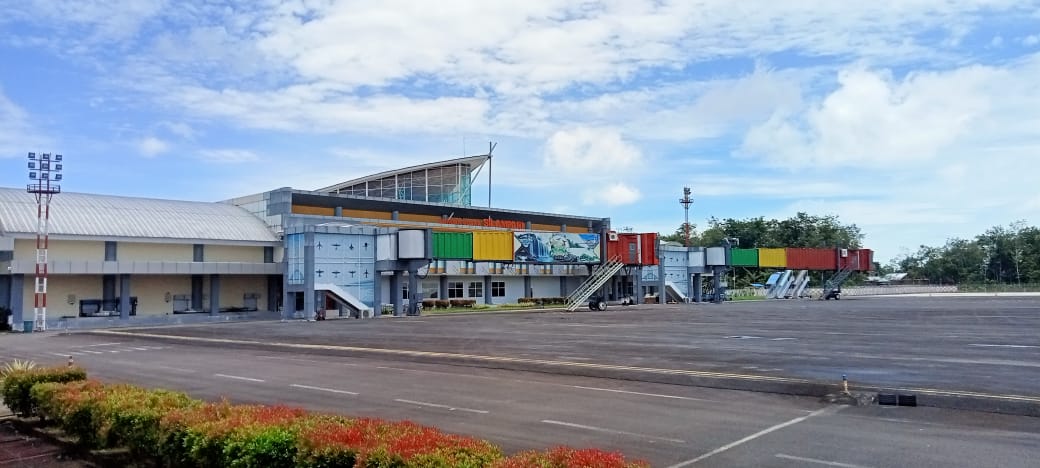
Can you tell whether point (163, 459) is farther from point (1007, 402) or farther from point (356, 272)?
point (356, 272)

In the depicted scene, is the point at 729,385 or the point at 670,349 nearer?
the point at 729,385

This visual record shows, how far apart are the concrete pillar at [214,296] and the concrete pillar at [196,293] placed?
5.06ft

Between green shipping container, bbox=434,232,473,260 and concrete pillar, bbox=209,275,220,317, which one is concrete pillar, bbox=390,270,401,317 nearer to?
green shipping container, bbox=434,232,473,260

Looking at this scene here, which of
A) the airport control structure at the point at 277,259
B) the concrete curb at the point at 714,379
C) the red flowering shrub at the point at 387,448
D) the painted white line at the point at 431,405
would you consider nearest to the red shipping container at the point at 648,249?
the airport control structure at the point at 277,259

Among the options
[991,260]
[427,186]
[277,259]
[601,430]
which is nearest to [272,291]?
[277,259]

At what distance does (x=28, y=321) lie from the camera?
47.2 meters

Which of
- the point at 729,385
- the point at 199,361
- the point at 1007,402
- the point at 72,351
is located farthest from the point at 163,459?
the point at 72,351

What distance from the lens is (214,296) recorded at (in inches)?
2336

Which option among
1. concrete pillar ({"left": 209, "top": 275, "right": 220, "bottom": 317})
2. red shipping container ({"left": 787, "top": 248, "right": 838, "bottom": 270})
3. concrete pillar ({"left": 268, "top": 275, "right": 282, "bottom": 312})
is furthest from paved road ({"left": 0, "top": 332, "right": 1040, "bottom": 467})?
red shipping container ({"left": 787, "top": 248, "right": 838, "bottom": 270})

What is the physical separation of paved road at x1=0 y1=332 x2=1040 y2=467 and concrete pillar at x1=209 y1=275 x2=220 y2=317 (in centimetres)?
3909

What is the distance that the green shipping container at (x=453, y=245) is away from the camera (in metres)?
61.4

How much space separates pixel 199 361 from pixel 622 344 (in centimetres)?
1416

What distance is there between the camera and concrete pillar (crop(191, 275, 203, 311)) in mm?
60781

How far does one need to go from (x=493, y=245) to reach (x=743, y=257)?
35635 mm
